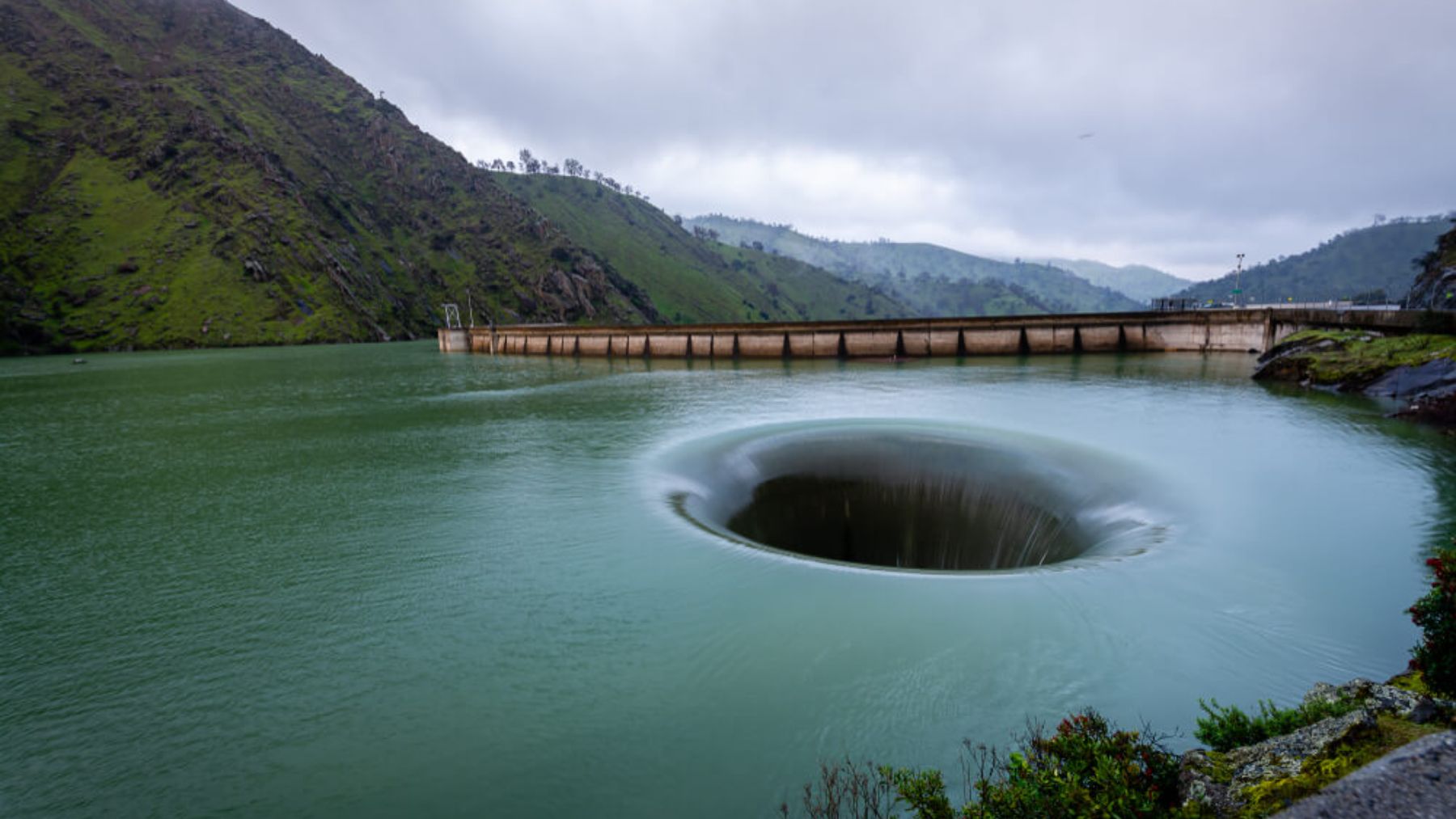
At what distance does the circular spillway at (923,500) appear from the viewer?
47.1ft

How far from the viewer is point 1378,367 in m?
26.4

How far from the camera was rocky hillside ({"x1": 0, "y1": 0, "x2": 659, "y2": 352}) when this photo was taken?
99750 millimetres

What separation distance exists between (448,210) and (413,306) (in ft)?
158

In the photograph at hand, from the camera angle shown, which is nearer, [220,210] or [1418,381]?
[1418,381]

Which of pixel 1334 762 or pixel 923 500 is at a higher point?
pixel 1334 762

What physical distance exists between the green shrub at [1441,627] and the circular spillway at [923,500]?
732 centimetres

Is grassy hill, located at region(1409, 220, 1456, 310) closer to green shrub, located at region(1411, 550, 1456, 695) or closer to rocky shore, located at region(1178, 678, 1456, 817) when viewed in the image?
green shrub, located at region(1411, 550, 1456, 695)

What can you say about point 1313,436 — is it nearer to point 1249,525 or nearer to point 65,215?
point 1249,525

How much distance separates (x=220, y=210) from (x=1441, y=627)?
153702 mm

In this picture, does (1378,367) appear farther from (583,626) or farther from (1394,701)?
(583,626)

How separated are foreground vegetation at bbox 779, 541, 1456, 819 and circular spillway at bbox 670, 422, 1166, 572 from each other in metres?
7.39

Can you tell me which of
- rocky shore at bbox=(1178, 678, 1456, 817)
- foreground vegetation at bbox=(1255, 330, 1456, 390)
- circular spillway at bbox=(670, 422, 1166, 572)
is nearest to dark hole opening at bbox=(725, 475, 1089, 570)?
circular spillway at bbox=(670, 422, 1166, 572)

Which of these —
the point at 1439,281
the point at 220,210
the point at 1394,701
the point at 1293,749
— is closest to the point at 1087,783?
the point at 1293,749

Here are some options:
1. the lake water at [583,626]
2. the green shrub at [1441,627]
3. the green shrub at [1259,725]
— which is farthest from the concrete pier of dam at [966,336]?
the green shrub at [1259,725]
